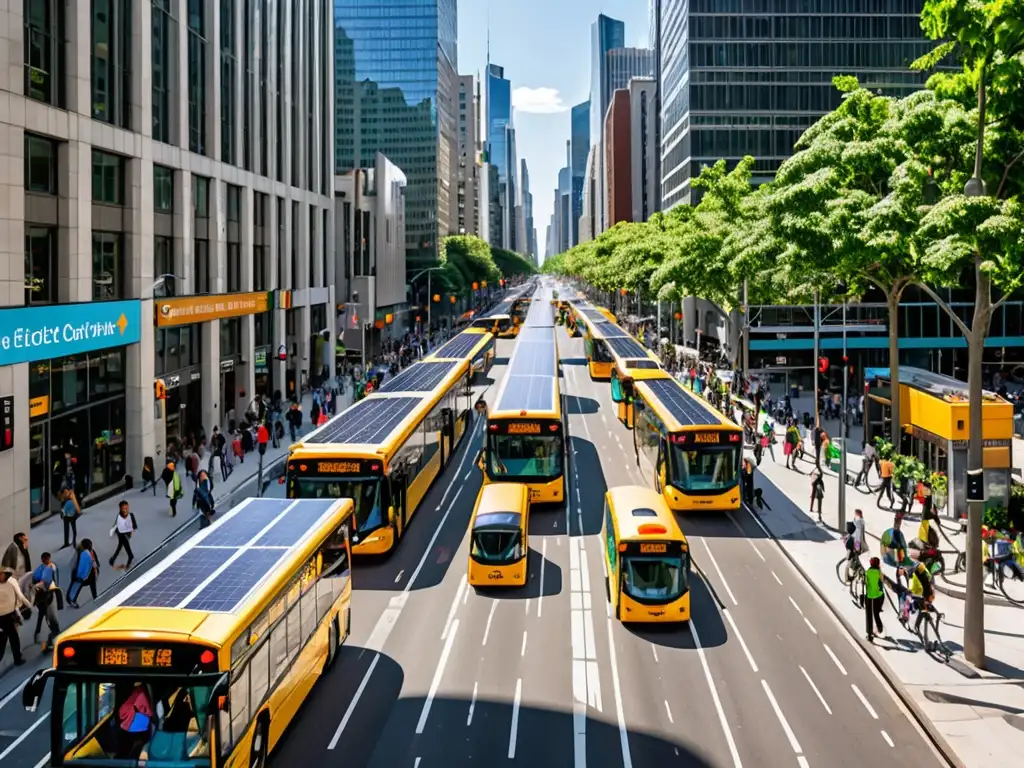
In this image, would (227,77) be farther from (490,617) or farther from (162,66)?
(490,617)

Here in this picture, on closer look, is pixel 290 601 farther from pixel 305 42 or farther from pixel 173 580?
pixel 305 42

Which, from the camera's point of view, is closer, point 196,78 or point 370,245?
point 196,78

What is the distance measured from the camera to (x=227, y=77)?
4581 centimetres

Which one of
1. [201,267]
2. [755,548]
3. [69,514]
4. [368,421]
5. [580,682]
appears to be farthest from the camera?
[201,267]

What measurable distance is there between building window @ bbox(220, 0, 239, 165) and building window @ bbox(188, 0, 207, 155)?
235cm

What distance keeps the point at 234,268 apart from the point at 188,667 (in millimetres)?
39299

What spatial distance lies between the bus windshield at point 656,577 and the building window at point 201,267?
2906 centimetres

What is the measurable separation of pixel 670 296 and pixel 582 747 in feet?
141

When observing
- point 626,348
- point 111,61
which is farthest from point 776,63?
point 111,61

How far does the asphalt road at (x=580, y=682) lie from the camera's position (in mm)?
14172

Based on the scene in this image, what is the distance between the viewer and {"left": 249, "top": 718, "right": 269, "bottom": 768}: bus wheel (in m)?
12.1

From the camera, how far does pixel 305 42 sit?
200 feet

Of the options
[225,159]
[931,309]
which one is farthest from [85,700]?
[931,309]

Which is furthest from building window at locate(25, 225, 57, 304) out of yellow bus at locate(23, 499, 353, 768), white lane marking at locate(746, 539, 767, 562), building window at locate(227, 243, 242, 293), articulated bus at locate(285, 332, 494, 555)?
white lane marking at locate(746, 539, 767, 562)
